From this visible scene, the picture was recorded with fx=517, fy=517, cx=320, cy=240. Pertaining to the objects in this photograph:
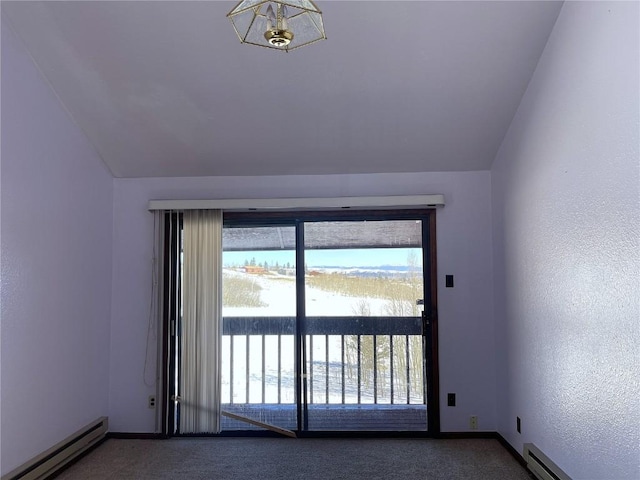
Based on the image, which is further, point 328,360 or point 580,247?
point 328,360

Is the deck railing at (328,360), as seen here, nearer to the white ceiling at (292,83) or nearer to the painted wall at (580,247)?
the painted wall at (580,247)

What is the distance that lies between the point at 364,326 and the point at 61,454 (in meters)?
2.33

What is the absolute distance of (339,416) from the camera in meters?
4.18

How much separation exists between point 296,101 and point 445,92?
3.17 feet

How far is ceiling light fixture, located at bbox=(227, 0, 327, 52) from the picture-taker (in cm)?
176

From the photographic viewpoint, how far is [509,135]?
3621 millimetres

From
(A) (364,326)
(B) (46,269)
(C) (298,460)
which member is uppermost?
(B) (46,269)

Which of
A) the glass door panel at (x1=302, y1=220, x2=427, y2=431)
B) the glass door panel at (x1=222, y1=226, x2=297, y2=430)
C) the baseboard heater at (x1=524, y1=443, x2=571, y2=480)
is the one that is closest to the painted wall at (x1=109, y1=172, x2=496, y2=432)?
the glass door panel at (x1=302, y1=220, x2=427, y2=431)

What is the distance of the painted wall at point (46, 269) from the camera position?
2930mm

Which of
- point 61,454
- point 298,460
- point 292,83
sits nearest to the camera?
point 292,83

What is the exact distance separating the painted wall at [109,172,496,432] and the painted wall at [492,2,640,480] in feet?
1.68

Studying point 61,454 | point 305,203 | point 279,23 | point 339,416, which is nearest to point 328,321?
point 339,416

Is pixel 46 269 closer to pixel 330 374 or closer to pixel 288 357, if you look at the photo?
pixel 288 357

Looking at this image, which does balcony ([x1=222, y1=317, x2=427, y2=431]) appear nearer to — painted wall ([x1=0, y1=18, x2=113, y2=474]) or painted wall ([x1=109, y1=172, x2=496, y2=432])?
painted wall ([x1=109, y1=172, x2=496, y2=432])
